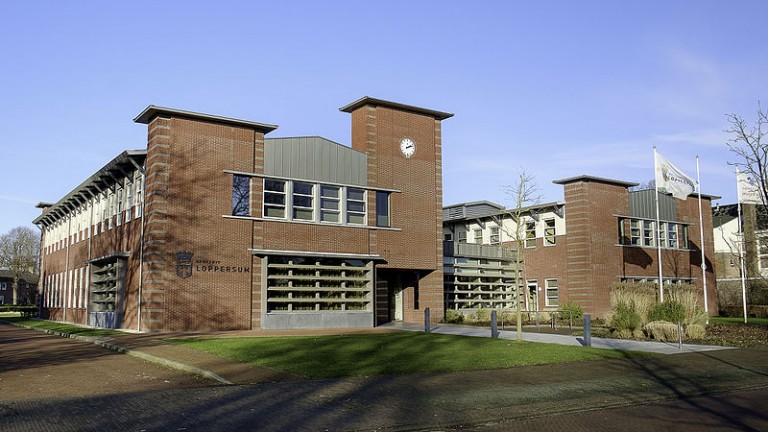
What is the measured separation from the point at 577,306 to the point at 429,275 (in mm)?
8620

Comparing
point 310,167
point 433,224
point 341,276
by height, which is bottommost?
point 341,276

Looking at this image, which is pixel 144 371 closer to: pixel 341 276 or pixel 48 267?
pixel 341 276

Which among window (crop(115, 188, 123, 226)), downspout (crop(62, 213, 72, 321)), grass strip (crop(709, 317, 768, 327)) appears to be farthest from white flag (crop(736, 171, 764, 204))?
downspout (crop(62, 213, 72, 321))

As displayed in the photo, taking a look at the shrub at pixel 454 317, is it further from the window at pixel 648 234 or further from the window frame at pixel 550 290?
the window at pixel 648 234

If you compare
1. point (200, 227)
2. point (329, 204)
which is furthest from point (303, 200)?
point (200, 227)

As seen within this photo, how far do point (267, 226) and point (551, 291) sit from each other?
19.6 meters

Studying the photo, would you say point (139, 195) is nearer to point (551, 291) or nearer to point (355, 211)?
point (355, 211)

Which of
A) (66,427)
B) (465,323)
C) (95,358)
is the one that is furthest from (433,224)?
(66,427)

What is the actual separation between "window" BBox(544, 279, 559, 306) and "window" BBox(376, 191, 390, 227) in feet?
43.9

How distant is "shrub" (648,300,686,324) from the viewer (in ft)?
76.6

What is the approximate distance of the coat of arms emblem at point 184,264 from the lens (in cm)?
2591

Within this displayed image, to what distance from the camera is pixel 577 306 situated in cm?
3591

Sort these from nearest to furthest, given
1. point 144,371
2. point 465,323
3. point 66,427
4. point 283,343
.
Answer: point 66,427 → point 144,371 → point 283,343 → point 465,323

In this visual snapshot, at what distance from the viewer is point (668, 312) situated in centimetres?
2359
